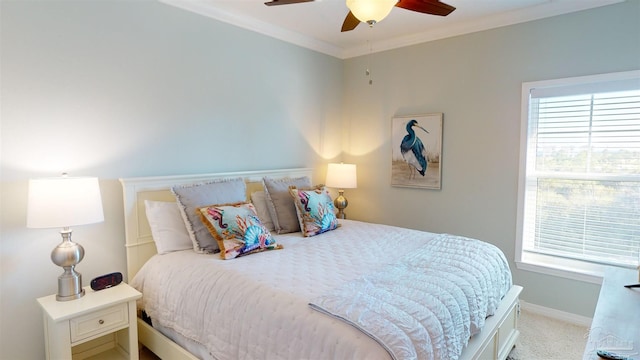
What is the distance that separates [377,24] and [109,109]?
250cm

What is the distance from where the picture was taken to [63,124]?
229cm

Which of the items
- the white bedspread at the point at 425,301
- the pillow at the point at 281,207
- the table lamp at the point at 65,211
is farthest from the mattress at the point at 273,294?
the table lamp at the point at 65,211

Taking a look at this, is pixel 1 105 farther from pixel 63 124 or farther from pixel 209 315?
pixel 209 315

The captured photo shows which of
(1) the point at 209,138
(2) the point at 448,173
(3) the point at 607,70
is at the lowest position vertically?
(2) the point at 448,173

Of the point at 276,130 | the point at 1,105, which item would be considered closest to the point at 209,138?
the point at 276,130

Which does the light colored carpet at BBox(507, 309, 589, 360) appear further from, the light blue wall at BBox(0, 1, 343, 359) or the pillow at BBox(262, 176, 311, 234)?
the light blue wall at BBox(0, 1, 343, 359)

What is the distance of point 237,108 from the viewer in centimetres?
331

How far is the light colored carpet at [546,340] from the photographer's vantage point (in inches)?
97.5

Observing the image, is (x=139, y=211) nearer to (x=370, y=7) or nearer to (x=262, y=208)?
(x=262, y=208)

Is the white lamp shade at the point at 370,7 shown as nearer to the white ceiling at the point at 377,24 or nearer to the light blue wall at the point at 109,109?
the white ceiling at the point at 377,24

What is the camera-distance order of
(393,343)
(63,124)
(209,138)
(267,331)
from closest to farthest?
(393,343)
(267,331)
(63,124)
(209,138)

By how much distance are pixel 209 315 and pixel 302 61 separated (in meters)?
2.90

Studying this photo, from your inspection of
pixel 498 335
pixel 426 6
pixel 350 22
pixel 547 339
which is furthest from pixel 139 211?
pixel 547 339

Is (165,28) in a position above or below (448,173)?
above
